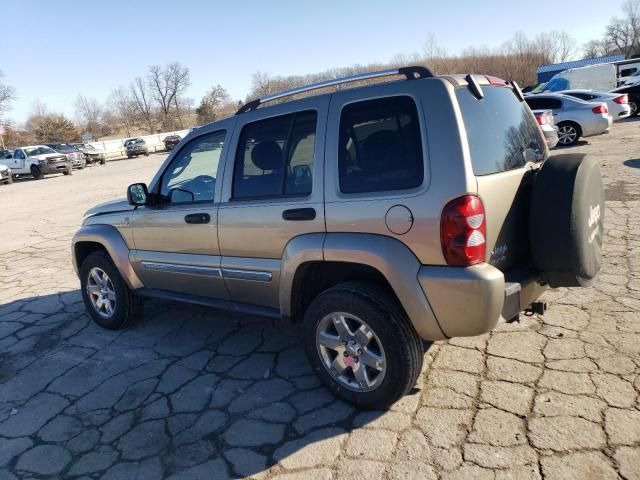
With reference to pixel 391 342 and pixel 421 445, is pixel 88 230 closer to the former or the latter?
pixel 391 342

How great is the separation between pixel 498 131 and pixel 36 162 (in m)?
30.0

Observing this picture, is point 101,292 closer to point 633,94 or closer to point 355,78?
point 355,78

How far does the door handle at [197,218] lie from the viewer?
141 inches

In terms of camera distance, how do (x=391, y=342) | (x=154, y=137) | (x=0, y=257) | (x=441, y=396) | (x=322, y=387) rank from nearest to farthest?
1. (x=391, y=342)
2. (x=441, y=396)
3. (x=322, y=387)
4. (x=0, y=257)
5. (x=154, y=137)

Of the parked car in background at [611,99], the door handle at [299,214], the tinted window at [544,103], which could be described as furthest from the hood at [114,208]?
the parked car in background at [611,99]

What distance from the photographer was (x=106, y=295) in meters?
4.67

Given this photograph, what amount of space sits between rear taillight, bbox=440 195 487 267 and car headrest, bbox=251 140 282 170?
1289 millimetres

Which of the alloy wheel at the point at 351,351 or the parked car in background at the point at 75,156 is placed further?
the parked car in background at the point at 75,156

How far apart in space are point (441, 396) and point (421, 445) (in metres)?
0.48

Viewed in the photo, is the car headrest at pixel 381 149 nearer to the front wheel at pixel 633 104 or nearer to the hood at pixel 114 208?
the hood at pixel 114 208

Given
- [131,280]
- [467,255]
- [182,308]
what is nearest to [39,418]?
[131,280]

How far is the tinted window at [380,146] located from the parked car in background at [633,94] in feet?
71.2

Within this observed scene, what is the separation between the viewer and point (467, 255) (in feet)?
8.05

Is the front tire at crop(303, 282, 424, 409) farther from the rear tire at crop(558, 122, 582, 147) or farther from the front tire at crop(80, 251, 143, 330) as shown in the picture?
the rear tire at crop(558, 122, 582, 147)
